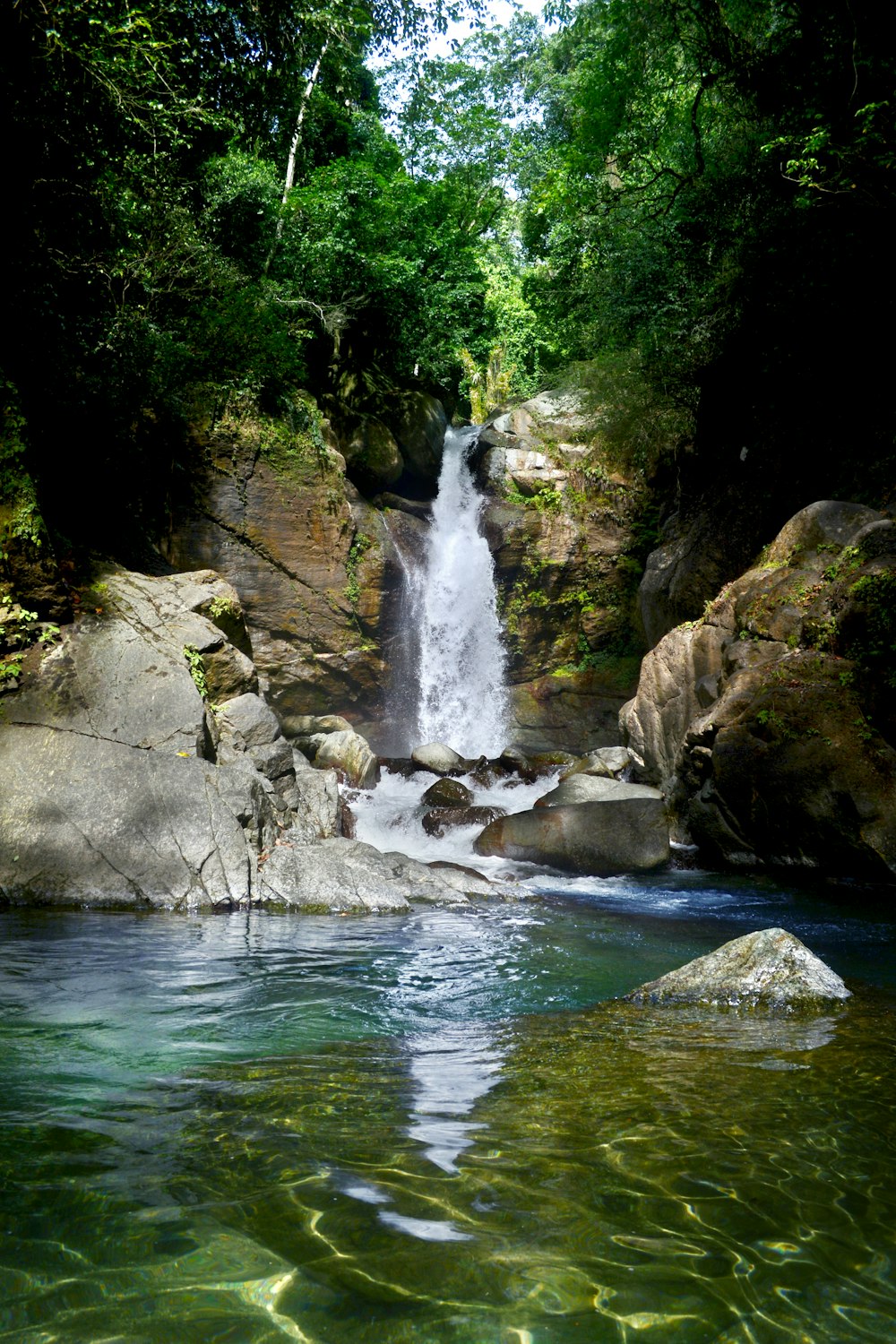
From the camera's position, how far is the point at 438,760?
15.0 metres

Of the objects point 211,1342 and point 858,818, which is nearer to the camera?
point 211,1342

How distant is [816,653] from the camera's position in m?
9.91

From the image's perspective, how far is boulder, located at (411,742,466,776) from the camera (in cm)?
1487

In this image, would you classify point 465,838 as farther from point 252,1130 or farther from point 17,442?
point 252,1130

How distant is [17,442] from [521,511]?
12.4m

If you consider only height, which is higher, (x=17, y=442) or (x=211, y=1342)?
(x=17, y=442)

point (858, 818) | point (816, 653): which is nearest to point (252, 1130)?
point (858, 818)

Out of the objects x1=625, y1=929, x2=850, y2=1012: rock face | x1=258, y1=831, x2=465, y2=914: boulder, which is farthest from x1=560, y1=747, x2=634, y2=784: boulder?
x1=625, y1=929, x2=850, y2=1012: rock face

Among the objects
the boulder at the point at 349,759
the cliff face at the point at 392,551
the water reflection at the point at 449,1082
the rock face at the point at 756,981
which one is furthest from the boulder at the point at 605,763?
the water reflection at the point at 449,1082

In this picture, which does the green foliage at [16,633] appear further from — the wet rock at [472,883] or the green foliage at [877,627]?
the green foliage at [877,627]

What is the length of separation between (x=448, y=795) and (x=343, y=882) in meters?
5.24

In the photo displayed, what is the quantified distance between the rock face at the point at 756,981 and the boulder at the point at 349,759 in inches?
384

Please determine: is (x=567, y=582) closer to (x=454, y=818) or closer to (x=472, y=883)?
(x=454, y=818)


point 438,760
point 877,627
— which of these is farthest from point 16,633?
point 877,627
